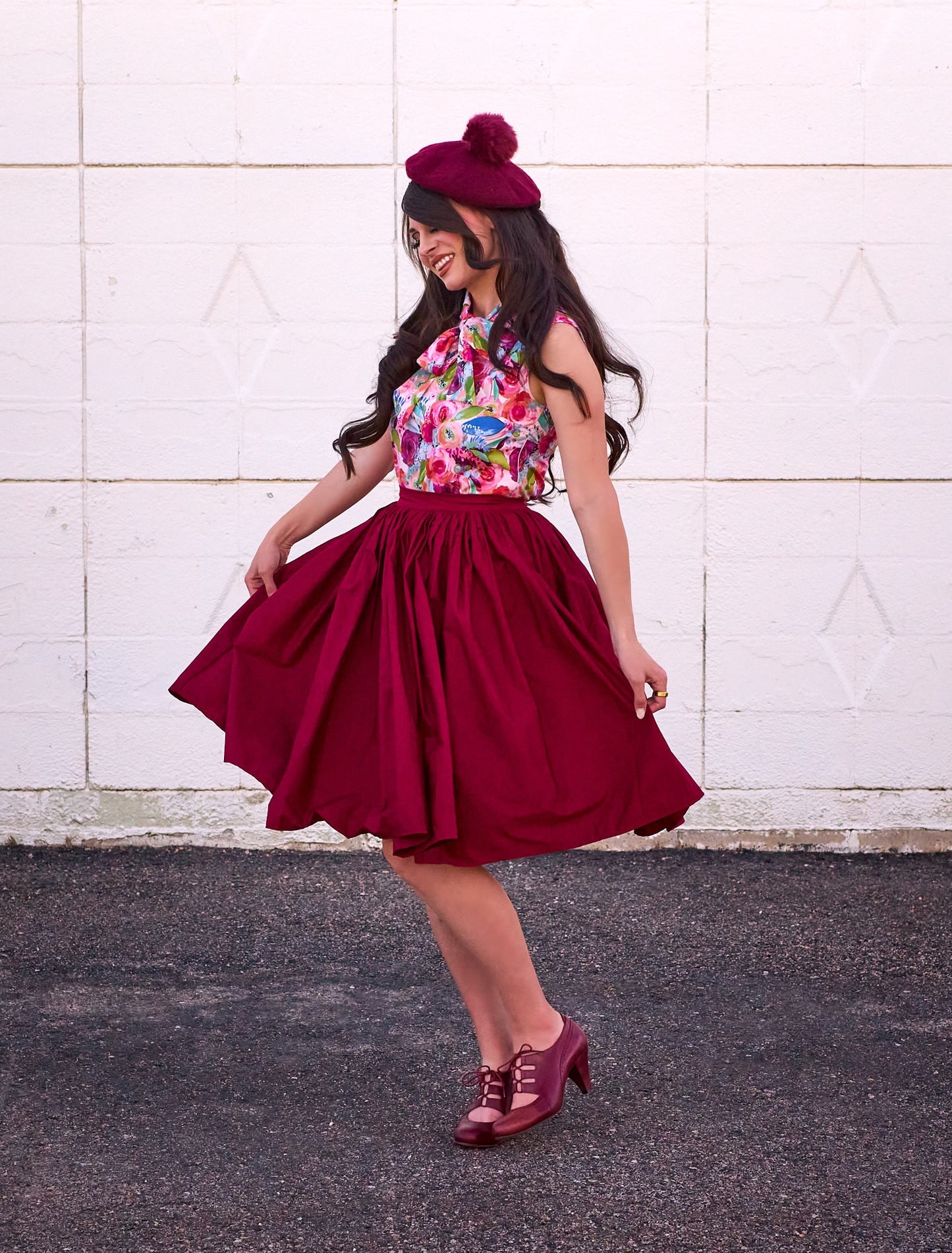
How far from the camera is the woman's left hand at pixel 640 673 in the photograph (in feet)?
8.57

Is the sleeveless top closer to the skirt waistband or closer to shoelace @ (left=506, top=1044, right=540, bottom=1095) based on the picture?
the skirt waistband

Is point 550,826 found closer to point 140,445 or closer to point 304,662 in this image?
point 304,662

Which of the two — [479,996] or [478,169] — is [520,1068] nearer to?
[479,996]

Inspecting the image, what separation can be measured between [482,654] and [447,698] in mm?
99

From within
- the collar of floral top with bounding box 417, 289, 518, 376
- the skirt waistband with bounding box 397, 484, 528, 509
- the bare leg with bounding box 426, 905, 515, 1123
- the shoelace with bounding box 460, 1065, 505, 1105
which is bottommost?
the shoelace with bounding box 460, 1065, 505, 1105

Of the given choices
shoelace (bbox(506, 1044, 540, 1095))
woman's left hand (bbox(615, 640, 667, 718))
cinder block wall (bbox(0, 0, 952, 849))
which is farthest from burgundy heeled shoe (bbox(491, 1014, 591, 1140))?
cinder block wall (bbox(0, 0, 952, 849))

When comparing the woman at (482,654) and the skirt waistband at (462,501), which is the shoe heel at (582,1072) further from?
the skirt waistband at (462,501)

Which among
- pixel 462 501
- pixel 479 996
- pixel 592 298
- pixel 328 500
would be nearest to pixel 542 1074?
pixel 479 996

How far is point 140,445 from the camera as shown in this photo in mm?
4680

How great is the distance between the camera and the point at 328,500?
3.00 meters

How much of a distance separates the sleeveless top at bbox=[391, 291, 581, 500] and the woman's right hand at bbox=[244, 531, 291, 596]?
0.33 meters

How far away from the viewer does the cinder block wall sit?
4.57 m

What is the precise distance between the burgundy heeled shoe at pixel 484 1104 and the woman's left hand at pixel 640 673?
0.77 m

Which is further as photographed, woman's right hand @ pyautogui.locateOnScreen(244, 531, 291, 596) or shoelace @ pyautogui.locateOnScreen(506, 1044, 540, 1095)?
woman's right hand @ pyautogui.locateOnScreen(244, 531, 291, 596)
